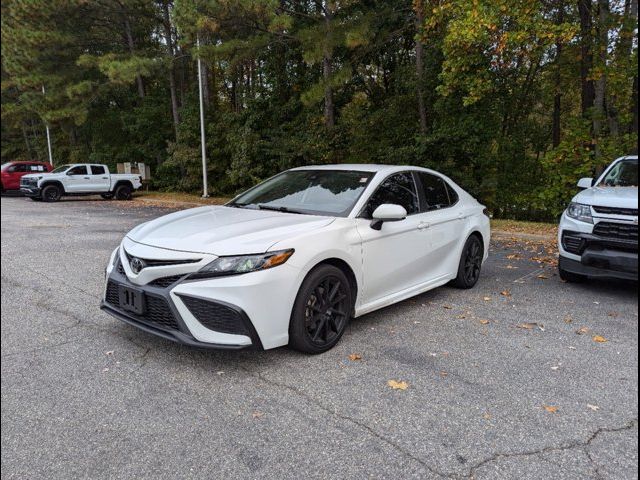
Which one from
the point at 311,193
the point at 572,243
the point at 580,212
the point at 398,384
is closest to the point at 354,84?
the point at 580,212

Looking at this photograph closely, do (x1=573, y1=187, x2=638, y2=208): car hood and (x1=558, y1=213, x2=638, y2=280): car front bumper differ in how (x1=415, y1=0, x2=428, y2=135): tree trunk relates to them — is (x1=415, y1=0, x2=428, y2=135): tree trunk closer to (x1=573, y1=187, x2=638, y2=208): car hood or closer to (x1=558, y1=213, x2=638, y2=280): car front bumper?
(x1=573, y1=187, x2=638, y2=208): car hood

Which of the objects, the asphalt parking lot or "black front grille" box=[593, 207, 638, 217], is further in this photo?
"black front grille" box=[593, 207, 638, 217]

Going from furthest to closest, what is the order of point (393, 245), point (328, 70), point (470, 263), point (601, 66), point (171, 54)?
point (171, 54), point (328, 70), point (601, 66), point (470, 263), point (393, 245)

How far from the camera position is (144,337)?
152 inches

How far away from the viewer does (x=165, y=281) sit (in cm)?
328

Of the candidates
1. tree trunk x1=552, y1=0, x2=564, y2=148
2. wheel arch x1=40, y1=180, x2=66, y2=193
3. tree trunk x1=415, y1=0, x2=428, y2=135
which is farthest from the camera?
wheel arch x1=40, y1=180, x2=66, y2=193

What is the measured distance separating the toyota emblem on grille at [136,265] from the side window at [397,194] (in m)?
1.86

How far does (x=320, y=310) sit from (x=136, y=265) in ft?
4.56

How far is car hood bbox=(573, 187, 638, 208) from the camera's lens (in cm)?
482

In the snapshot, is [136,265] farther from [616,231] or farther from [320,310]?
[616,231]

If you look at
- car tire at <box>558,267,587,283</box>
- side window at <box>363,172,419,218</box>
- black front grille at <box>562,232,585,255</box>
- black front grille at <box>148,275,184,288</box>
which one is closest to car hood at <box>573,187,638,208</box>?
black front grille at <box>562,232,585,255</box>

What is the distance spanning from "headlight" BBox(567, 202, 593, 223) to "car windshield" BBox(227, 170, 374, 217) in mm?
2552

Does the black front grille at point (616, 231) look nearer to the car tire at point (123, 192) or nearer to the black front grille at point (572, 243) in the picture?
the black front grille at point (572, 243)

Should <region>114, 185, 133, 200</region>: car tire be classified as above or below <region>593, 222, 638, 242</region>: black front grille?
below
